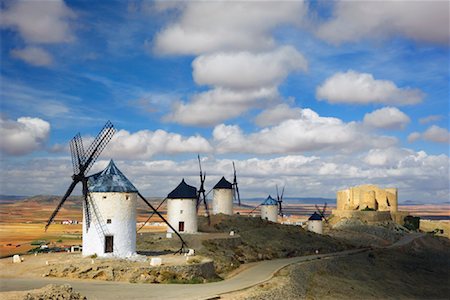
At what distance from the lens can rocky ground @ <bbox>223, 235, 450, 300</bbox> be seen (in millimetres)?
32344

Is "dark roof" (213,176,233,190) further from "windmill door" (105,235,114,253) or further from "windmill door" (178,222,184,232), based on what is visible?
"windmill door" (105,235,114,253)

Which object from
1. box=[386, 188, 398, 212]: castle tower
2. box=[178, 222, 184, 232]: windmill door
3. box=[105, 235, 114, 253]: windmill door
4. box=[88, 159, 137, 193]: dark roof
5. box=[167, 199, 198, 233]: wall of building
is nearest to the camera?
box=[105, 235, 114, 253]: windmill door

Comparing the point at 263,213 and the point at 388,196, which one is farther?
the point at 388,196

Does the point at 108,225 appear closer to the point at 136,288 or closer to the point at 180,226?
the point at 136,288

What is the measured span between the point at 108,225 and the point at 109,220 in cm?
37

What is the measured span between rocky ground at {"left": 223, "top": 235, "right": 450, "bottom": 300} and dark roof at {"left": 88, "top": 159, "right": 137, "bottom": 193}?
475 inches

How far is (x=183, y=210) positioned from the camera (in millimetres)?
49188

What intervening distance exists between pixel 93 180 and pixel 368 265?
29.9m

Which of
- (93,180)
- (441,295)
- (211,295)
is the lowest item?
(441,295)

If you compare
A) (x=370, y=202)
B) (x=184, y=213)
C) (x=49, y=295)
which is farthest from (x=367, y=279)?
(x=370, y=202)

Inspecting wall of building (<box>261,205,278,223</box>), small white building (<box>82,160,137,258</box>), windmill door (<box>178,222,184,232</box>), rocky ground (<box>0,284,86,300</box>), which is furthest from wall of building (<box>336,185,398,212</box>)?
rocky ground (<box>0,284,86,300</box>)

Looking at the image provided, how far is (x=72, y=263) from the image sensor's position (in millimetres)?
31094

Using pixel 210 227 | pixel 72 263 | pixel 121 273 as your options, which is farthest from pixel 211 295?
pixel 210 227

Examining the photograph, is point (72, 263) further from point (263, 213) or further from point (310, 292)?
point (263, 213)
